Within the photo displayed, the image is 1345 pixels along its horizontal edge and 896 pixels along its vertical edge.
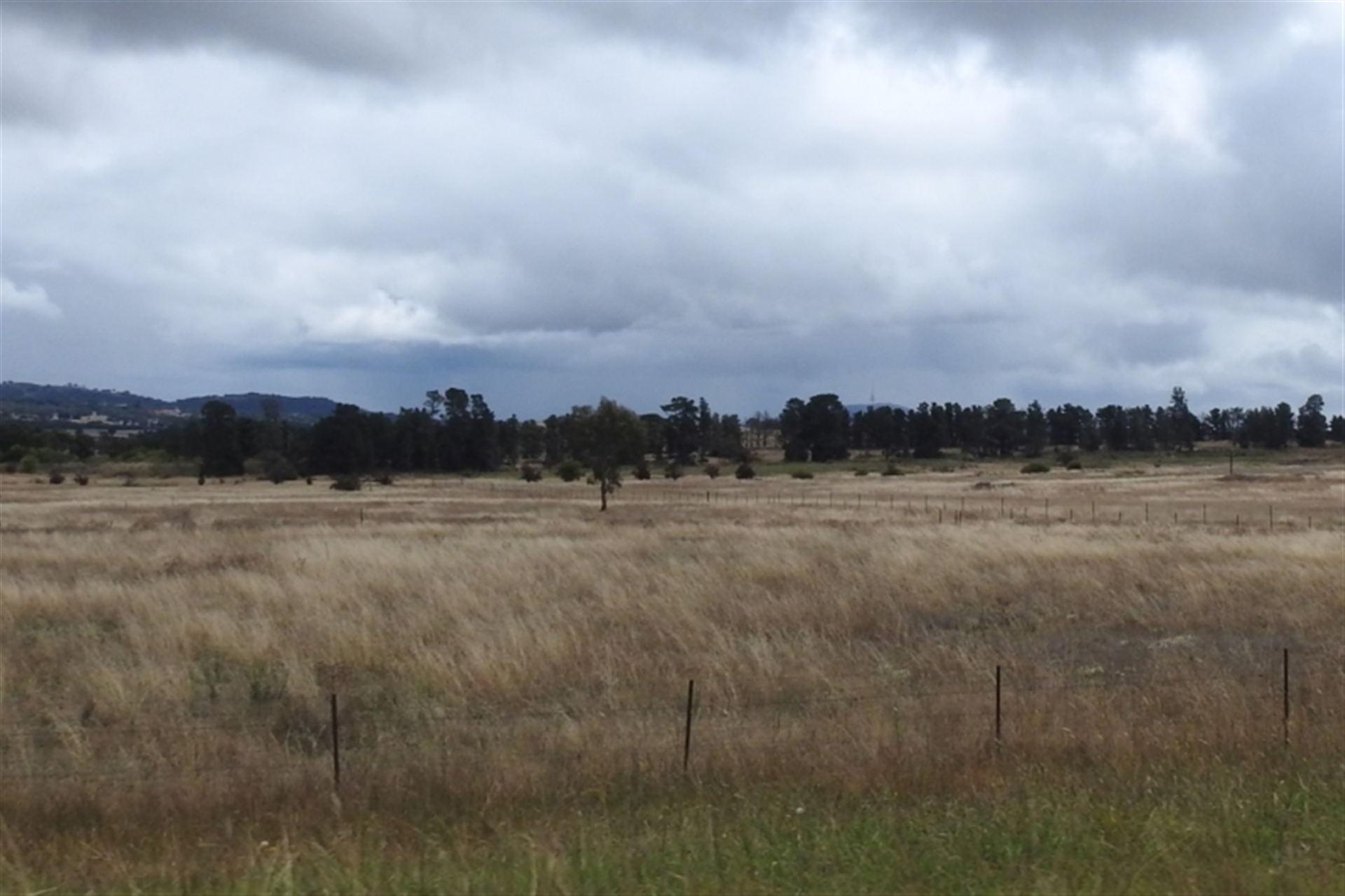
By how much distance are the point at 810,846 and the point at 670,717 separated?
16.1 ft

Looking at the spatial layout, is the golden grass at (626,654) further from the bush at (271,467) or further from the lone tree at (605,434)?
the bush at (271,467)

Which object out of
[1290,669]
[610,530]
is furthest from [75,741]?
[610,530]

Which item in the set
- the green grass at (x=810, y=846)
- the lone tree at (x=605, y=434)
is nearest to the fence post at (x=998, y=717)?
the green grass at (x=810, y=846)

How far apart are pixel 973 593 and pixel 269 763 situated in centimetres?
1600

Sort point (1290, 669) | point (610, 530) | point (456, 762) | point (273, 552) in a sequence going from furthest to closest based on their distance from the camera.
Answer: point (610, 530) → point (273, 552) → point (1290, 669) → point (456, 762)

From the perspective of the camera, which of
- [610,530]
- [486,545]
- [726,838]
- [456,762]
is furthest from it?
[610,530]

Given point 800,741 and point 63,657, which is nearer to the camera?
point 800,741

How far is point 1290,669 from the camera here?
16312mm

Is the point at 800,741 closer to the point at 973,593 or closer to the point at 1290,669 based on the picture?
the point at 1290,669

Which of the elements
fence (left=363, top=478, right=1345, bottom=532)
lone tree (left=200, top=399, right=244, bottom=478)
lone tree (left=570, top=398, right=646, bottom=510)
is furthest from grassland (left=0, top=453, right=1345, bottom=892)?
lone tree (left=200, top=399, right=244, bottom=478)

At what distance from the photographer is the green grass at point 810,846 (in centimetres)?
732

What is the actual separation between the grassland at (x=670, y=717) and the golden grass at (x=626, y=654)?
0.24ft

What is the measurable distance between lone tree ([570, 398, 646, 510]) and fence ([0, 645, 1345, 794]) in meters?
46.3

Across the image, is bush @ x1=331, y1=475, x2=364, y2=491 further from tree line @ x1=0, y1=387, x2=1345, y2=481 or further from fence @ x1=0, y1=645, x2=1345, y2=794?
fence @ x1=0, y1=645, x2=1345, y2=794
